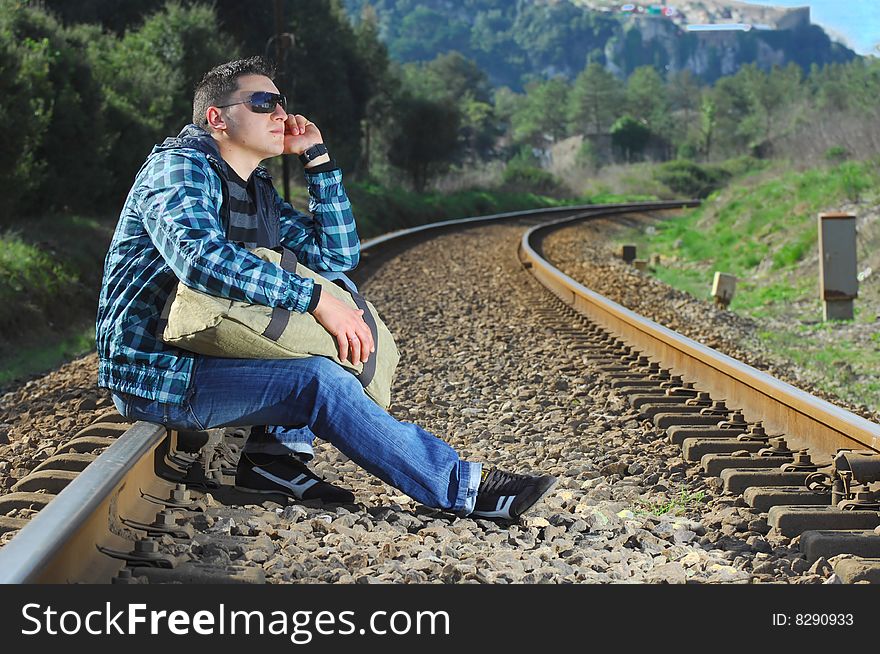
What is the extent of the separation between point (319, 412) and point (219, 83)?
110 centimetres

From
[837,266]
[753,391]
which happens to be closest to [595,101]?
[837,266]

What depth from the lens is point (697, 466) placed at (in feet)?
14.1

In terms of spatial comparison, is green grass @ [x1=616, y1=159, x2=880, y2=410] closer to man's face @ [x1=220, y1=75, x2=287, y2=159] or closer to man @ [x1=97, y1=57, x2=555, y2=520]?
man @ [x1=97, y1=57, x2=555, y2=520]

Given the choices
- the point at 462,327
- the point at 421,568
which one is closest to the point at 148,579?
the point at 421,568

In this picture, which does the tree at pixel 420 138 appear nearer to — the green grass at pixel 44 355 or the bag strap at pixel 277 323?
the green grass at pixel 44 355

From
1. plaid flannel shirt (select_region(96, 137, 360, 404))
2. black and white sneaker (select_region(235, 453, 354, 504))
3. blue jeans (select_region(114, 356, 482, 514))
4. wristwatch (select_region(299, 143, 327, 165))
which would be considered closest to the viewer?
plaid flannel shirt (select_region(96, 137, 360, 404))

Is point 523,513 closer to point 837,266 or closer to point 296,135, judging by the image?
point 296,135

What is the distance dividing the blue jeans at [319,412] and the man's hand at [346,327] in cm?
7

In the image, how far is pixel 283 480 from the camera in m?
3.77

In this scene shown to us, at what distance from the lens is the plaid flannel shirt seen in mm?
3137

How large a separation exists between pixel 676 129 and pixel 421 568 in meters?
126

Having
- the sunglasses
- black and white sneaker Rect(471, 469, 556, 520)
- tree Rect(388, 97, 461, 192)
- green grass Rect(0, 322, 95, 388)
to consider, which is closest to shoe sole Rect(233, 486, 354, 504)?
black and white sneaker Rect(471, 469, 556, 520)

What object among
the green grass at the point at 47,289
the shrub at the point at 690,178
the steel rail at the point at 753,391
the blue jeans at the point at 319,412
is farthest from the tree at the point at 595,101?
the blue jeans at the point at 319,412

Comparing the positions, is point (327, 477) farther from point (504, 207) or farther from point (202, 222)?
point (504, 207)
